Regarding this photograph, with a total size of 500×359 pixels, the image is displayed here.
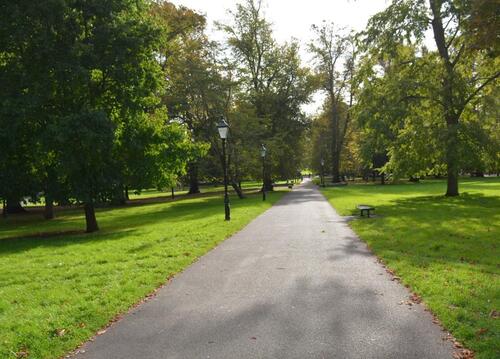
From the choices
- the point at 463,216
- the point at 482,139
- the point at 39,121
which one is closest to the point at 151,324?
the point at 39,121

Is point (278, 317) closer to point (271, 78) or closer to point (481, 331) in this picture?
point (481, 331)

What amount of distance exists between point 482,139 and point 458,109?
2256 mm

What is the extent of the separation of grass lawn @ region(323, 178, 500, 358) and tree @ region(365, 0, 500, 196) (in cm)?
728

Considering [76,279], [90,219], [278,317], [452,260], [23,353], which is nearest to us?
[23,353]

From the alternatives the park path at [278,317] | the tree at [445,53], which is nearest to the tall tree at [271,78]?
the tree at [445,53]

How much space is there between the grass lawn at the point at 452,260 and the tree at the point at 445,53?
7.28 m

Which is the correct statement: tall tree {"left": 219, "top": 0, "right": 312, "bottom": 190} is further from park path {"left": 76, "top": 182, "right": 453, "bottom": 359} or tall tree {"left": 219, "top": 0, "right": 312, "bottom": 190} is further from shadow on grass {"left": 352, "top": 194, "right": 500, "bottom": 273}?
park path {"left": 76, "top": 182, "right": 453, "bottom": 359}

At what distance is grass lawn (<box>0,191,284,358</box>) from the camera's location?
5.33 metres

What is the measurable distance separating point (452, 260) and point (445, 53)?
829 inches

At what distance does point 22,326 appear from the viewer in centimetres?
557

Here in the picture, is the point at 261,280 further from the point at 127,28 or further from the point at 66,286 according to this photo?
the point at 127,28

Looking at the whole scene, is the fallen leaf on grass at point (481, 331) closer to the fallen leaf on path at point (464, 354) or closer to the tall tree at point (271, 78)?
the fallen leaf on path at point (464, 354)

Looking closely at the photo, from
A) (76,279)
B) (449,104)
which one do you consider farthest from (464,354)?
(449,104)

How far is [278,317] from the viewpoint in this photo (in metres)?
5.64
